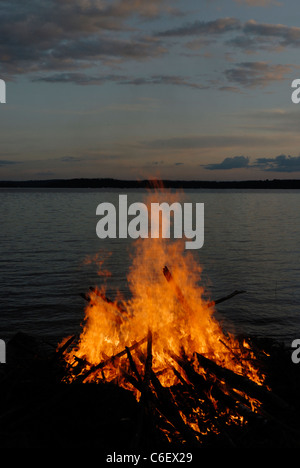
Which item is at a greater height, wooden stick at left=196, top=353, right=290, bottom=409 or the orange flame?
the orange flame

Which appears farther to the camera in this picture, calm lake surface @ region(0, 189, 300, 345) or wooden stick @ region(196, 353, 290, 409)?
calm lake surface @ region(0, 189, 300, 345)

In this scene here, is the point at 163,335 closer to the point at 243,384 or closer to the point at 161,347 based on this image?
the point at 161,347

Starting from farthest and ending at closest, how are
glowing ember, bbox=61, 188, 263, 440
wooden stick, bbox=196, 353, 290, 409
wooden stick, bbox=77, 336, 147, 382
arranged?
glowing ember, bbox=61, 188, 263, 440
wooden stick, bbox=77, 336, 147, 382
wooden stick, bbox=196, 353, 290, 409

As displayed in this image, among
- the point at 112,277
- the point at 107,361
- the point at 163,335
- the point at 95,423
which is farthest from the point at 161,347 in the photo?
the point at 112,277

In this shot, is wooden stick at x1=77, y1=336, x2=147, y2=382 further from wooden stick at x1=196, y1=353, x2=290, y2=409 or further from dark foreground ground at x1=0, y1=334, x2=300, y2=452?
wooden stick at x1=196, y1=353, x2=290, y2=409

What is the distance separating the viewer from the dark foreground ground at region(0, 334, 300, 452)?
6.98 meters

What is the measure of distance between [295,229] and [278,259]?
21.8 meters

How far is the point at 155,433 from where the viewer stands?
288 inches

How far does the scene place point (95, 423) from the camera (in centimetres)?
724

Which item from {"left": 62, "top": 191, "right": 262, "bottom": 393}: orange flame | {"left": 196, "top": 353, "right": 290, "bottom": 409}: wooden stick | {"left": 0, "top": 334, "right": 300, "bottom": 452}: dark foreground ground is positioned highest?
{"left": 62, "top": 191, "right": 262, "bottom": 393}: orange flame

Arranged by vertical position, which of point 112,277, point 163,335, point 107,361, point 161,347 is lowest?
point 107,361

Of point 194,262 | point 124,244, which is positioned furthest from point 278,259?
point 124,244

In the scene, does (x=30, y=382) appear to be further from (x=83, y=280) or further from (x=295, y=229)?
(x=295, y=229)

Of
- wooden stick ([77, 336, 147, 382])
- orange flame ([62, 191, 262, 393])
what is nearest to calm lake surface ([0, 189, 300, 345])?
orange flame ([62, 191, 262, 393])
